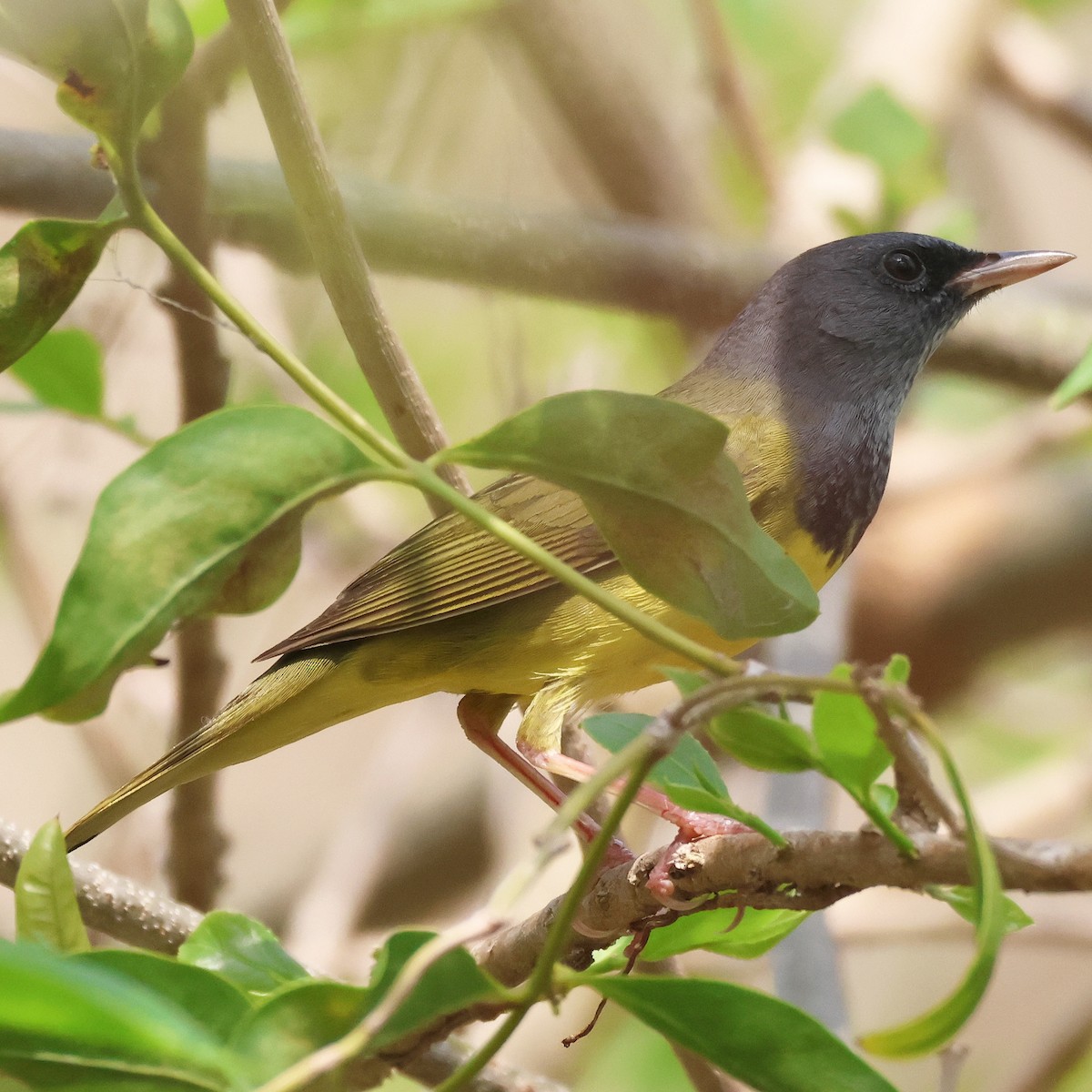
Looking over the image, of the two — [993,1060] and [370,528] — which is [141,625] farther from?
[993,1060]

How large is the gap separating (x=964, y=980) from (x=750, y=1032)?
280mm

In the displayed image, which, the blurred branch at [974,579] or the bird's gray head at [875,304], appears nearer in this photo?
the bird's gray head at [875,304]

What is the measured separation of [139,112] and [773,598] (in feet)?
2.48

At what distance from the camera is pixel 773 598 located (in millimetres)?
1227

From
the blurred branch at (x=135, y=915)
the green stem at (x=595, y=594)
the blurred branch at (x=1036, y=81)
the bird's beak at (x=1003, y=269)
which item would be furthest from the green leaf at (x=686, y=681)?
the blurred branch at (x=1036, y=81)

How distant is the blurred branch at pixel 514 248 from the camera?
2.64 meters

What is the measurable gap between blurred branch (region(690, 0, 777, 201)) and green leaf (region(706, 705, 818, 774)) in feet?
13.6

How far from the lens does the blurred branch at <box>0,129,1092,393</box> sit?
2.64 meters

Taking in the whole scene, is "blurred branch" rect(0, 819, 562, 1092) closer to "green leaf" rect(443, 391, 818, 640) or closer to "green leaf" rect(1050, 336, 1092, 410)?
"green leaf" rect(443, 391, 818, 640)

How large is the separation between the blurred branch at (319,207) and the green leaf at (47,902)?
0.80m

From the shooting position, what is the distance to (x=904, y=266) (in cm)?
318

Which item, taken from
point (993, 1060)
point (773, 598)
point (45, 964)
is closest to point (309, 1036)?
point (45, 964)

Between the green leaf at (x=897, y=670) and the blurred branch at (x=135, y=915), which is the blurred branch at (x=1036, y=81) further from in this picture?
the green leaf at (x=897, y=670)

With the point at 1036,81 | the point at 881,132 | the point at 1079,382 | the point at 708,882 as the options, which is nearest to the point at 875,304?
the point at 881,132
